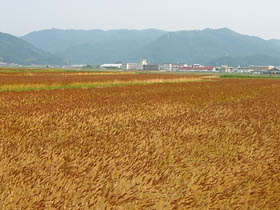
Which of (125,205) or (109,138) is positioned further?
(109,138)

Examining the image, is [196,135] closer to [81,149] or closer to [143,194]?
[81,149]

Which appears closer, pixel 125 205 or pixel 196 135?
pixel 125 205

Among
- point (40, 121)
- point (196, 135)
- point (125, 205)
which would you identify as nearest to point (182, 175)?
point (125, 205)

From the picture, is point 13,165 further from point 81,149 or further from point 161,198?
point 161,198

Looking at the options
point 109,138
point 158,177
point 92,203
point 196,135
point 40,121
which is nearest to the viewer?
point 92,203

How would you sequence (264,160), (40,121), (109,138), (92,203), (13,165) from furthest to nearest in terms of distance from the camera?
(40,121) < (109,138) < (264,160) < (13,165) < (92,203)

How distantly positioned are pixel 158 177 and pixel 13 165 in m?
2.67

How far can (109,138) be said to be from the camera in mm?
9133

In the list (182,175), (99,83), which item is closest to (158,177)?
(182,175)

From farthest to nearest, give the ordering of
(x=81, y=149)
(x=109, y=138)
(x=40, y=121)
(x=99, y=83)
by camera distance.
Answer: (x=99, y=83), (x=40, y=121), (x=109, y=138), (x=81, y=149)

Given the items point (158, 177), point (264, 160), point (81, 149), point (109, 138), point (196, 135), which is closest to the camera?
point (158, 177)

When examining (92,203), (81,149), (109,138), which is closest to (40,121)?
(109,138)

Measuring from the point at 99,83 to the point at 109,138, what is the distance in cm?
4042

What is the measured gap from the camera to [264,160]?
7219mm
